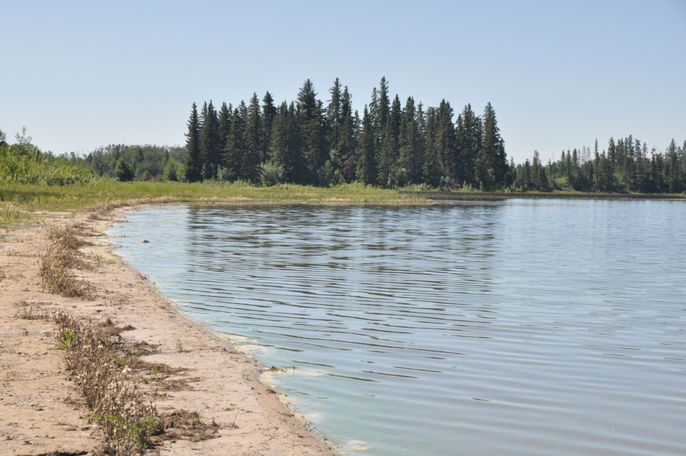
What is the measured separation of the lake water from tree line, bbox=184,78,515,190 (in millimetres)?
112685

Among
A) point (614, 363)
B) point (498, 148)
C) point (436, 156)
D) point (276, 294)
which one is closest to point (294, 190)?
point (436, 156)

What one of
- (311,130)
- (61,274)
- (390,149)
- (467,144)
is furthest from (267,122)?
(61,274)

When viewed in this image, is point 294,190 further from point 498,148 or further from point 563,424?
point 563,424

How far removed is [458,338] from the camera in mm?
15125

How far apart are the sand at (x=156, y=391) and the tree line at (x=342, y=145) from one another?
423 feet

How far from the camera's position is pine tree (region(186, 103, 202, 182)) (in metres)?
148

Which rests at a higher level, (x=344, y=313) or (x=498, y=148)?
(x=498, y=148)

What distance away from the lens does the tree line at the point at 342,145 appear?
147 meters

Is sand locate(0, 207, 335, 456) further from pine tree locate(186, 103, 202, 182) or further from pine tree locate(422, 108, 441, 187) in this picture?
pine tree locate(422, 108, 441, 187)

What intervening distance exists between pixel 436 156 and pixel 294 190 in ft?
174

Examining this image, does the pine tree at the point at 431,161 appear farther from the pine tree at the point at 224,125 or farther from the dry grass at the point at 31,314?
the dry grass at the point at 31,314

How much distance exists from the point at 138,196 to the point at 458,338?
272ft

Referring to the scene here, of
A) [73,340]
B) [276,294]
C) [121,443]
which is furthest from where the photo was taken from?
[276,294]

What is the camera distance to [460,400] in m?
10.6
